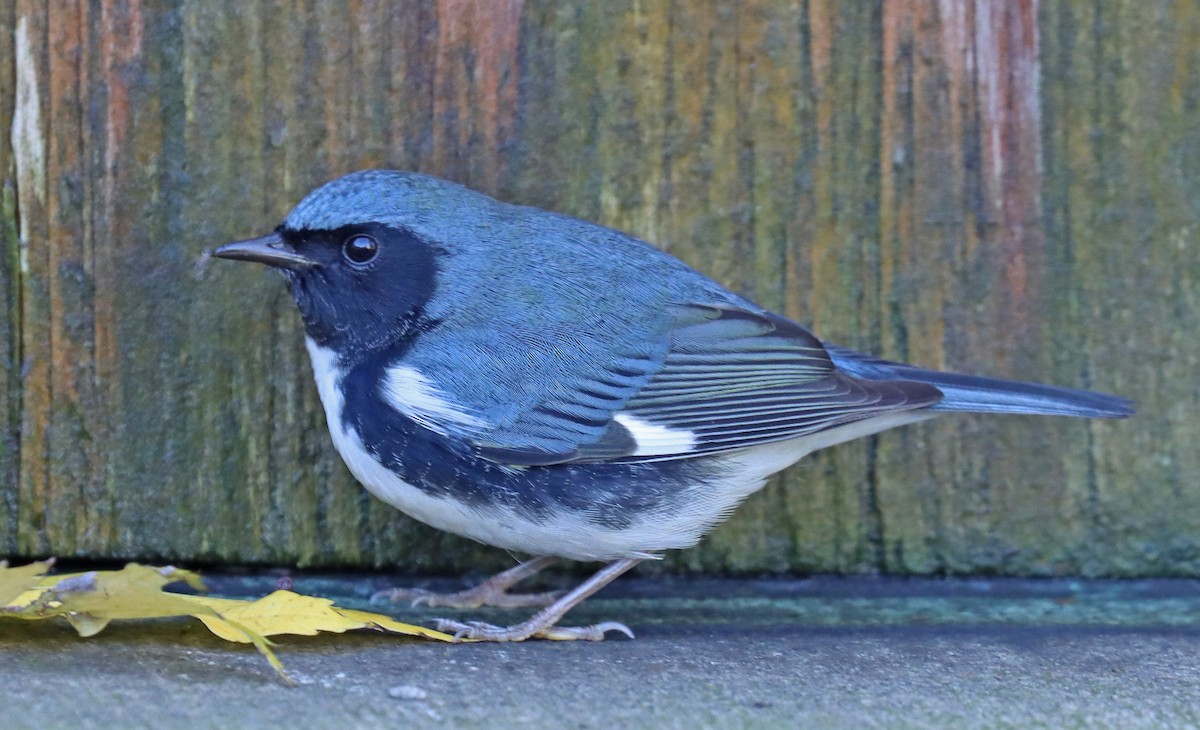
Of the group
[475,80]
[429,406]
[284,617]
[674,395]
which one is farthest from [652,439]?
[475,80]

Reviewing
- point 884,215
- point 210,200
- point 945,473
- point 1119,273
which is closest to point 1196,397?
point 1119,273

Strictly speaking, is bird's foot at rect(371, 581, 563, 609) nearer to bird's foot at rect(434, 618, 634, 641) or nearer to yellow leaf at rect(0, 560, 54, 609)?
bird's foot at rect(434, 618, 634, 641)

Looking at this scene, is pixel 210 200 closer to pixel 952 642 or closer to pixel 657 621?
pixel 657 621

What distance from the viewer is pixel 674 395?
264cm

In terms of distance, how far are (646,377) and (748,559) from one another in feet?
2.17

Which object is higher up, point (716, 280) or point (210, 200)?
point (210, 200)

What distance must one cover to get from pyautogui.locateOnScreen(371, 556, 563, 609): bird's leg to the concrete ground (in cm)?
11

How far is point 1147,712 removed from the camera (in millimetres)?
1946

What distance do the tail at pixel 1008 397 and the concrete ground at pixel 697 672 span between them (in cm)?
50

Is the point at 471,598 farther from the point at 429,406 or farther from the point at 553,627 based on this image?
the point at 429,406

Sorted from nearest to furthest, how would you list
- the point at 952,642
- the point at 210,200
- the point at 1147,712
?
the point at 1147,712 → the point at 952,642 → the point at 210,200

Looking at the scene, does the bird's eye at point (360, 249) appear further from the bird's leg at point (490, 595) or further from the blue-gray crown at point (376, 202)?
the bird's leg at point (490, 595)

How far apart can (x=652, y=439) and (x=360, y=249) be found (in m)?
0.79

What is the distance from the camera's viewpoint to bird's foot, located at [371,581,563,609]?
2.90m
